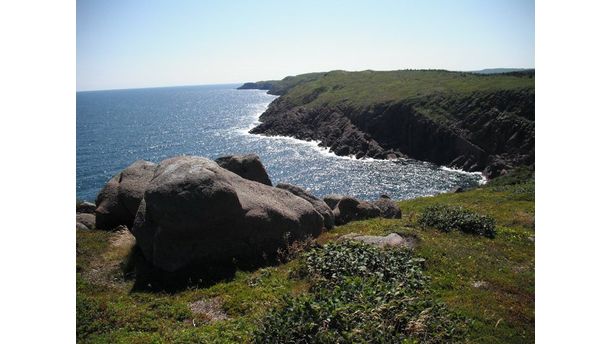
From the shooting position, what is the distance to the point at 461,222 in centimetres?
2433

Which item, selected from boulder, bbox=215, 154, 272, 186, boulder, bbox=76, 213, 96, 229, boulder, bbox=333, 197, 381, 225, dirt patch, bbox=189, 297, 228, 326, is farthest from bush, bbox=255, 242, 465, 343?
boulder, bbox=76, 213, 96, 229

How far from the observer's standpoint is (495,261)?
1912 cm

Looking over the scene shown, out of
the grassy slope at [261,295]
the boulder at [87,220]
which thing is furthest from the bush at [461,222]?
the boulder at [87,220]

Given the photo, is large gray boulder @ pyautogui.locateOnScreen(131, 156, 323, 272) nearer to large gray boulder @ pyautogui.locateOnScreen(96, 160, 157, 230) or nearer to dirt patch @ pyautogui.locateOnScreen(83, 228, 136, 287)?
dirt patch @ pyautogui.locateOnScreen(83, 228, 136, 287)

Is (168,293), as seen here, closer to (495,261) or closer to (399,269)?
(399,269)

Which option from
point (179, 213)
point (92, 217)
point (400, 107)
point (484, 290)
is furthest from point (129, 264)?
point (400, 107)

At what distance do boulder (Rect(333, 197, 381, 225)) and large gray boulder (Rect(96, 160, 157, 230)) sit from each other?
13447mm

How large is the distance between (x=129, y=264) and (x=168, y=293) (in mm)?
4251

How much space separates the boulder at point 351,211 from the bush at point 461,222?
19.7 feet

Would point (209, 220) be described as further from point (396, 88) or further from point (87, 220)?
point (396, 88)

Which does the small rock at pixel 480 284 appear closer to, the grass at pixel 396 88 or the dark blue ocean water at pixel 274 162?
the dark blue ocean water at pixel 274 162

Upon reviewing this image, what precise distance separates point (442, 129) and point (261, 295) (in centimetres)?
9643

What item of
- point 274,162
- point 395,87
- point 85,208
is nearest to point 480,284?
point 85,208

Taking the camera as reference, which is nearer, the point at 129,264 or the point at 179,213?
the point at 179,213
